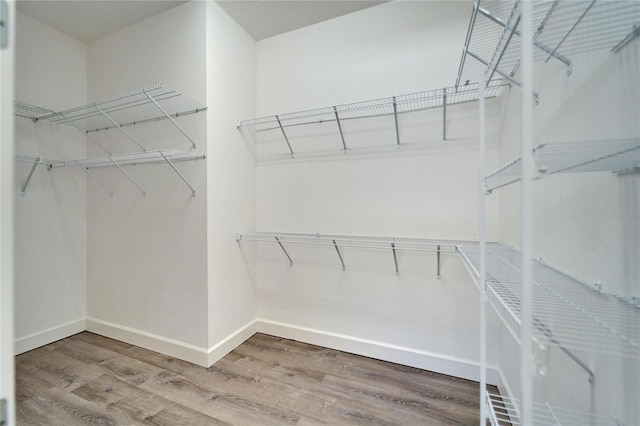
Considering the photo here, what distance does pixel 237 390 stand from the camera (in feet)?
5.09

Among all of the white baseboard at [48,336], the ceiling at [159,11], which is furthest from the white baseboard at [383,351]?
the ceiling at [159,11]

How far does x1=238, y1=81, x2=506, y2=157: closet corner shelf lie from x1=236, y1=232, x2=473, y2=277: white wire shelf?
65 cm

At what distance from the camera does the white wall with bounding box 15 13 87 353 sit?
1.96 meters

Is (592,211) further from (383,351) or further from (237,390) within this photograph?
(237,390)

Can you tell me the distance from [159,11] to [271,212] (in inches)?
66.8

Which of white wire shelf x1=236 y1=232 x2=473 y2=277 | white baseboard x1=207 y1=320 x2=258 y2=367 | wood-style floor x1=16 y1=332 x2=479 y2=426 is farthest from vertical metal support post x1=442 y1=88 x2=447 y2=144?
white baseboard x1=207 y1=320 x2=258 y2=367

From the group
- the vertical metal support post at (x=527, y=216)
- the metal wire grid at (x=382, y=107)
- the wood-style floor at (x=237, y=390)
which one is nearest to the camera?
the vertical metal support post at (x=527, y=216)

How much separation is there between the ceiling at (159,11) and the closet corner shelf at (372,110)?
71cm

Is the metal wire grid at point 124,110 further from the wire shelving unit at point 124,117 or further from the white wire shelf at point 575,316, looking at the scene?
the white wire shelf at point 575,316

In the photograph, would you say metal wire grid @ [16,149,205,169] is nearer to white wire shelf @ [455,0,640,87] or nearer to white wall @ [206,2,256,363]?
white wall @ [206,2,256,363]

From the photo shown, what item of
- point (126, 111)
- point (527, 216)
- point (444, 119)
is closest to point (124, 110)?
point (126, 111)

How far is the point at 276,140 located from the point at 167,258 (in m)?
1.24

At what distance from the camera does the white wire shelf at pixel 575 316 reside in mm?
617

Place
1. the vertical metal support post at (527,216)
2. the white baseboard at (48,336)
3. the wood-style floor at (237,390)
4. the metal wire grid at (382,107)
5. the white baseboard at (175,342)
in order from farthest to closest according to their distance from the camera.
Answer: the white baseboard at (48,336)
the white baseboard at (175,342)
the metal wire grid at (382,107)
the wood-style floor at (237,390)
the vertical metal support post at (527,216)
